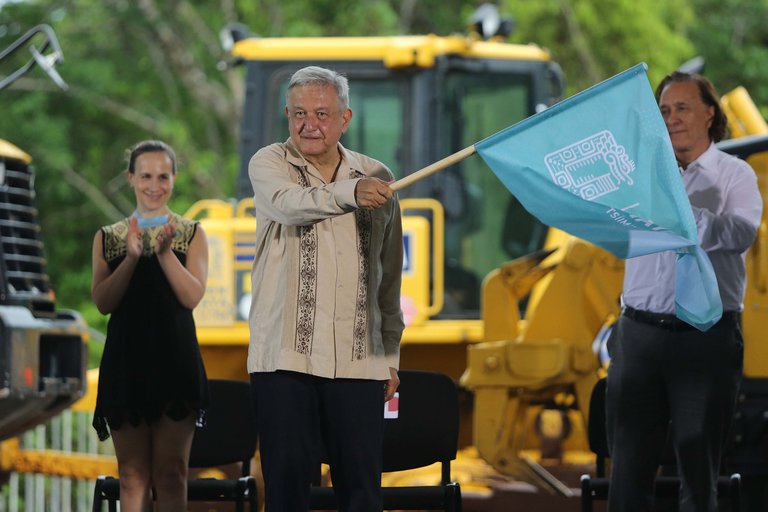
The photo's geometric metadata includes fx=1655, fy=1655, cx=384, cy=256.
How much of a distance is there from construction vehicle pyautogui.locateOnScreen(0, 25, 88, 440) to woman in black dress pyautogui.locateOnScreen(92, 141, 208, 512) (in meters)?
2.75

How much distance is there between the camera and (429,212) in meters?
10.4

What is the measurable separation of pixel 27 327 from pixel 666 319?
4.16 metres

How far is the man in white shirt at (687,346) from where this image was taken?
18.1 ft

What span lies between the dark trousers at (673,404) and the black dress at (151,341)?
1.45 metres

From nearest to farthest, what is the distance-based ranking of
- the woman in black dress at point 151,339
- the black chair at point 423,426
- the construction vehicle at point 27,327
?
the woman in black dress at point 151,339
the black chair at point 423,426
the construction vehicle at point 27,327

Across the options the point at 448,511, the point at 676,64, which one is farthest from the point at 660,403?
the point at 676,64

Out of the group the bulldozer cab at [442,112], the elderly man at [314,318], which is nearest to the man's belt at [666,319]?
the elderly man at [314,318]

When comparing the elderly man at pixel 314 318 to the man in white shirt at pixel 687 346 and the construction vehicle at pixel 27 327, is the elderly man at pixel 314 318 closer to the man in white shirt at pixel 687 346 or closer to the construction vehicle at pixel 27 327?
the man in white shirt at pixel 687 346

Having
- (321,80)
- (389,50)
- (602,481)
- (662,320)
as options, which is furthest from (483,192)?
(321,80)

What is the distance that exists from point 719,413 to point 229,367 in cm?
519

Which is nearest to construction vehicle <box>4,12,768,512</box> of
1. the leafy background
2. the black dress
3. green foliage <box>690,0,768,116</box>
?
the black dress

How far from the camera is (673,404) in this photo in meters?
5.57

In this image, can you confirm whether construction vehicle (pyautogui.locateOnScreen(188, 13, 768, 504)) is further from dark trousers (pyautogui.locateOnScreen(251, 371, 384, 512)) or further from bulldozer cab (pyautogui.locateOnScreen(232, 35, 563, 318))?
dark trousers (pyautogui.locateOnScreen(251, 371, 384, 512))

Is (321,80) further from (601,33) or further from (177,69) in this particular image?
(177,69)
